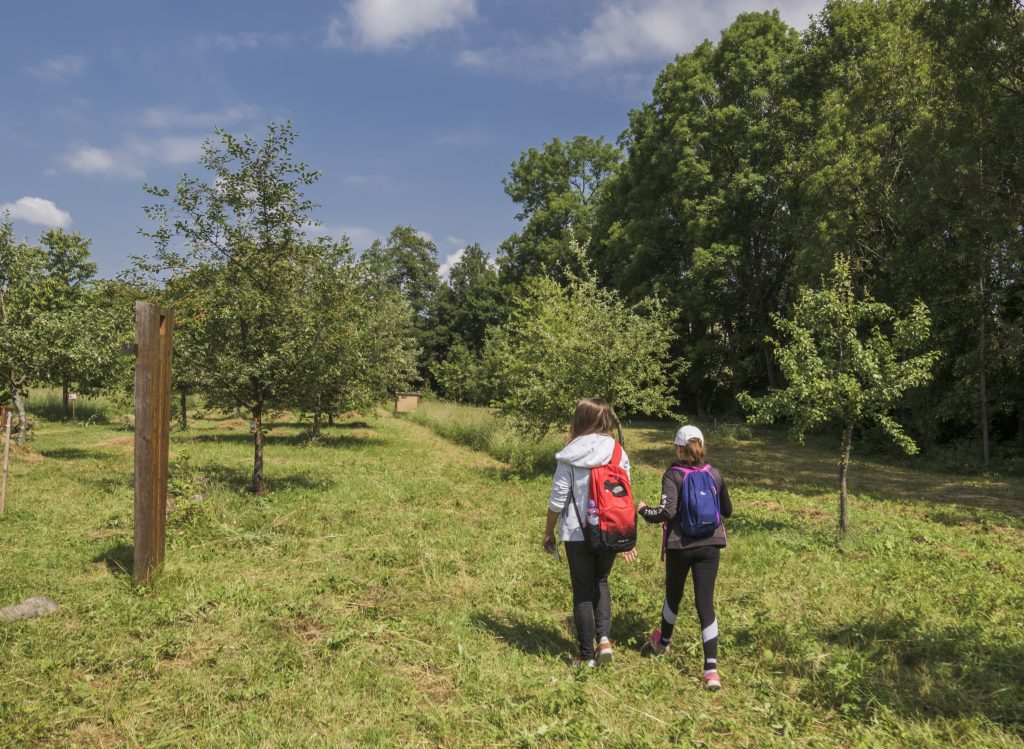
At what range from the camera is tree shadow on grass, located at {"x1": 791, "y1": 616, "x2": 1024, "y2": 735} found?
426cm

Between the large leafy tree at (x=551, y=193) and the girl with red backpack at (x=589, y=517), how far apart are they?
3731 cm

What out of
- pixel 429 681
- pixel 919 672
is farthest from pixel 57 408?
pixel 919 672

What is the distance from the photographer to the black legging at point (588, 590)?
4.64 m

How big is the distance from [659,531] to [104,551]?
730cm

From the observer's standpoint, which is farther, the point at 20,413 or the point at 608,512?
the point at 20,413

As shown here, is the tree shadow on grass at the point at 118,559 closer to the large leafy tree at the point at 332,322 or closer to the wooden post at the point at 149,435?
the wooden post at the point at 149,435

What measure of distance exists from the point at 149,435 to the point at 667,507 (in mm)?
5148

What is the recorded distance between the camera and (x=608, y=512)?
179 inches

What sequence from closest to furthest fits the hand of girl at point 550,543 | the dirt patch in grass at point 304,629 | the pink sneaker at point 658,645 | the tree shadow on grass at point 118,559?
the hand of girl at point 550,543 → the pink sneaker at point 658,645 → the dirt patch in grass at point 304,629 → the tree shadow on grass at point 118,559

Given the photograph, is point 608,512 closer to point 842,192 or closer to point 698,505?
point 698,505

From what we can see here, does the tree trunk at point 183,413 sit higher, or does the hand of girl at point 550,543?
the hand of girl at point 550,543

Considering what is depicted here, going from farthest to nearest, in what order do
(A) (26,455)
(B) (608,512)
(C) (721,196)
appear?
1. (C) (721,196)
2. (A) (26,455)
3. (B) (608,512)

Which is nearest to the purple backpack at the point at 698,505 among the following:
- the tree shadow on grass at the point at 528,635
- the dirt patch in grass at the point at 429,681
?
the tree shadow on grass at the point at 528,635

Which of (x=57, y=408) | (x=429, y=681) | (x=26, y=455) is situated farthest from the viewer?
(x=57, y=408)
